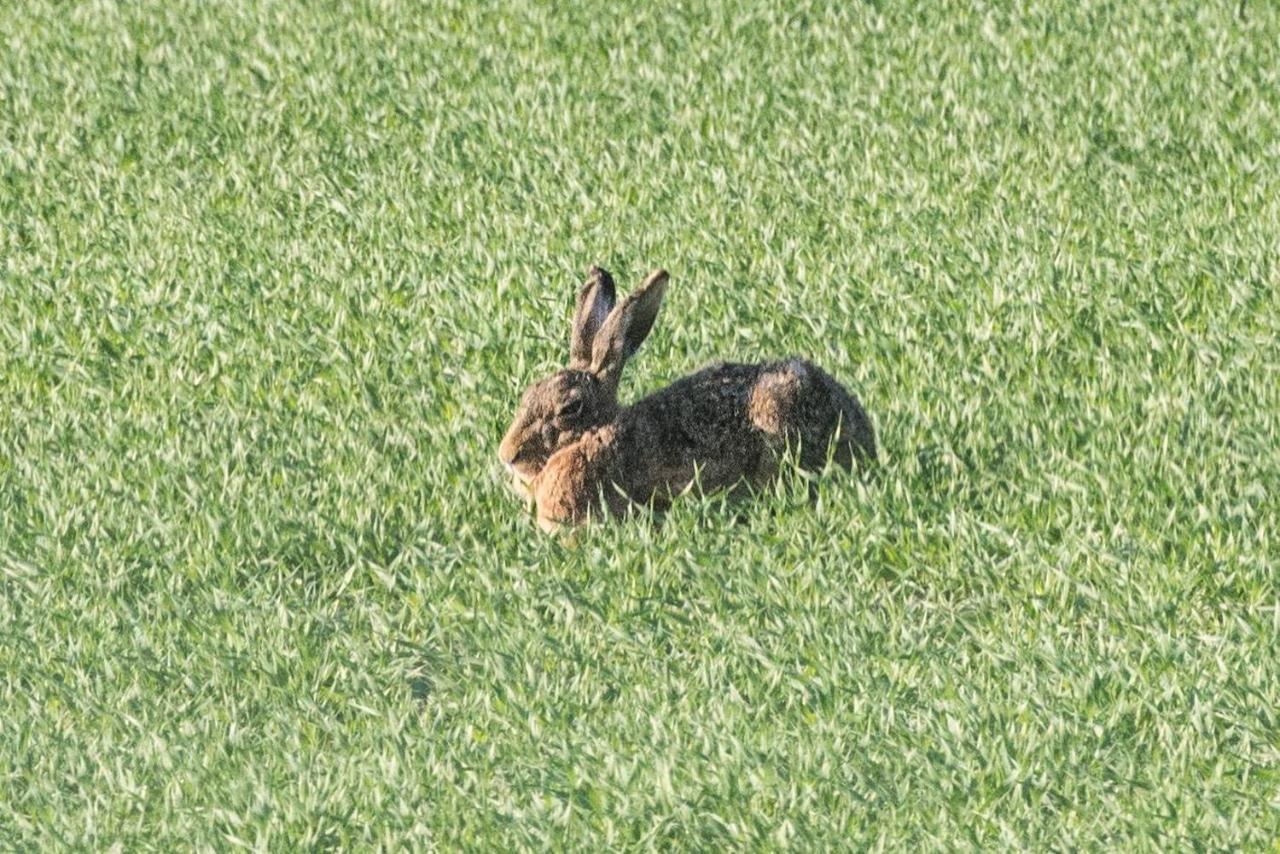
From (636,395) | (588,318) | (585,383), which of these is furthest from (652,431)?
(636,395)

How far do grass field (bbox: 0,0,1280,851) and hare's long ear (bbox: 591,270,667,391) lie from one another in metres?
0.40

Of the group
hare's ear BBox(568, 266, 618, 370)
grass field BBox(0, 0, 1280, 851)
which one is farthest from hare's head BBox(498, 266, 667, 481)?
grass field BBox(0, 0, 1280, 851)

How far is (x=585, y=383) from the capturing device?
5098 mm

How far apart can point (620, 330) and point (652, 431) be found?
27cm

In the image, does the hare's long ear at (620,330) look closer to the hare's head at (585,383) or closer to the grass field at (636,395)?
Answer: the hare's head at (585,383)

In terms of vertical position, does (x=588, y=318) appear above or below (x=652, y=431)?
above

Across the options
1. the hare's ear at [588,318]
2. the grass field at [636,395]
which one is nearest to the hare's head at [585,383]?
the hare's ear at [588,318]

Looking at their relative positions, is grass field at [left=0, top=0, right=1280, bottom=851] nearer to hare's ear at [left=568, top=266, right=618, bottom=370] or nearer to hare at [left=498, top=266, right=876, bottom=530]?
hare at [left=498, top=266, right=876, bottom=530]

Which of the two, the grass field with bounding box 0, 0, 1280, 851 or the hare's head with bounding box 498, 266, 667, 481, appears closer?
the grass field with bounding box 0, 0, 1280, 851

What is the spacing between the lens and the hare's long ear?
16.8ft

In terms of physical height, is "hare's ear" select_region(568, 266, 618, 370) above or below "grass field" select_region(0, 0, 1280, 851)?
above

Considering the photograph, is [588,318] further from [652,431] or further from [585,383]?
[652,431]

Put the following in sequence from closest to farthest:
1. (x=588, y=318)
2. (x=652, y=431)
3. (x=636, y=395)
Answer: (x=652, y=431), (x=588, y=318), (x=636, y=395)

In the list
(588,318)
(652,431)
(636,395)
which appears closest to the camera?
(652,431)
